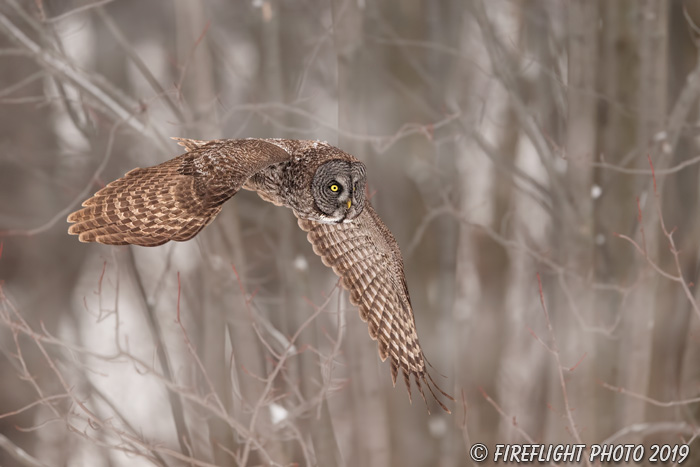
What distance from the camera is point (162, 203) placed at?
1.08 metres

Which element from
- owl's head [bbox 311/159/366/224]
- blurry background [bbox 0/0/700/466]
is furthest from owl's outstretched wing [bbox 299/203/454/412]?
blurry background [bbox 0/0/700/466]

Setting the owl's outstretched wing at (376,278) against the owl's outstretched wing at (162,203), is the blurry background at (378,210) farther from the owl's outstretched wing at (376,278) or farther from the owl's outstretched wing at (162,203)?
the owl's outstretched wing at (162,203)

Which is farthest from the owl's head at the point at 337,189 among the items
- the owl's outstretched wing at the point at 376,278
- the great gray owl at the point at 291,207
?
the owl's outstretched wing at the point at 376,278

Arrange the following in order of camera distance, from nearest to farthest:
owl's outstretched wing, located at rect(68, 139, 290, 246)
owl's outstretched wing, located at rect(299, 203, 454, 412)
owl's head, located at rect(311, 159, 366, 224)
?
owl's outstretched wing, located at rect(68, 139, 290, 246) < owl's head, located at rect(311, 159, 366, 224) < owl's outstretched wing, located at rect(299, 203, 454, 412)

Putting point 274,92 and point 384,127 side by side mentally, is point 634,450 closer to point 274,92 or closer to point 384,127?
point 384,127

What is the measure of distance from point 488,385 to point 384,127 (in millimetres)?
1234

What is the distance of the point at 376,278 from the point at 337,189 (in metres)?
0.31

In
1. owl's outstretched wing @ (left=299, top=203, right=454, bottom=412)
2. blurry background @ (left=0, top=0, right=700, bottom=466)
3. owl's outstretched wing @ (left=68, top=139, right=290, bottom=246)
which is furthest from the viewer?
blurry background @ (left=0, top=0, right=700, bottom=466)

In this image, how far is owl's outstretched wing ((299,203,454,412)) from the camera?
144 cm

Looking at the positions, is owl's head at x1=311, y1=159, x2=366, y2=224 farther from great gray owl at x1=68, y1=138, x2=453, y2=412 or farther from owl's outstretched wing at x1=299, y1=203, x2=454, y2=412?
owl's outstretched wing at x1=299, y1=203, x2=454, y2=412

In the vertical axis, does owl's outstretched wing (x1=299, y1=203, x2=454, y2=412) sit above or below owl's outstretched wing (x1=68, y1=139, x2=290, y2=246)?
below

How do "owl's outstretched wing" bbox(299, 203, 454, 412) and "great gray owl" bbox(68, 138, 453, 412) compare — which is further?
"owl's outstretched wing" bbox(299, 203, 454, 412)

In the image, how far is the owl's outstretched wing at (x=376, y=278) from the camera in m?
1.44

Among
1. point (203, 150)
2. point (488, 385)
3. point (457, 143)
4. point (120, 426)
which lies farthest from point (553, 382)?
point (203, 150)
